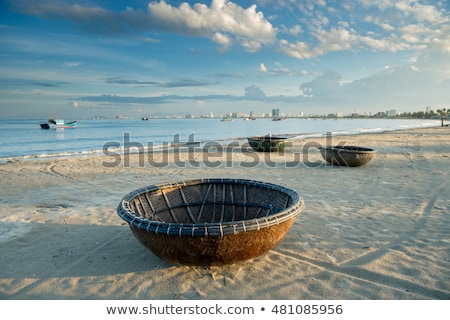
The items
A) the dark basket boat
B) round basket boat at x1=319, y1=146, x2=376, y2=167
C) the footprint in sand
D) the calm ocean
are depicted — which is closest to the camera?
the footprint in sand

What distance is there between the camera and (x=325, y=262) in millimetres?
3557

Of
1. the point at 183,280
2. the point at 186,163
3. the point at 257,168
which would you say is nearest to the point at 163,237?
the point at 183,280

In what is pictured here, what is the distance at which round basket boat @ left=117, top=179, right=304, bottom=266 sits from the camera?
→ 9.35 feet

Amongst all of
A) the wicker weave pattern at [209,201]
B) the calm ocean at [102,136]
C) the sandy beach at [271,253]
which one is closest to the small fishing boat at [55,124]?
the calm ocean at [102,136]

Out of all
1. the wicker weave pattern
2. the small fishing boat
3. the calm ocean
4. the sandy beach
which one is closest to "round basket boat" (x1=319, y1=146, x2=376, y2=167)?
the sandy beach

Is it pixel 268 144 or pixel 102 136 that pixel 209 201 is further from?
pixel 102 136

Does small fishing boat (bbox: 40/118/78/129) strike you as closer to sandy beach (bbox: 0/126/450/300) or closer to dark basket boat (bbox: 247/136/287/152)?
dark basket boat (bbox: 247/136/287/152)

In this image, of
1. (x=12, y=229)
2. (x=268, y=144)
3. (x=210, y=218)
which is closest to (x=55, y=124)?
(x=268, y=144)

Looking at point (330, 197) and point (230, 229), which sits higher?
point (230, 229)

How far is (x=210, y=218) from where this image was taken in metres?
4.73

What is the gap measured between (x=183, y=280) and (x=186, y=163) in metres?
9.87

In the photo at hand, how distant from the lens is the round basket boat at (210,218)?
9.35 feet

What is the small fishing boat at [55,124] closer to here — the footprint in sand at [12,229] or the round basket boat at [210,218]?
the footprint in sand at [12,229]

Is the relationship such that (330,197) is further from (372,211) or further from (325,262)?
(325,262)
